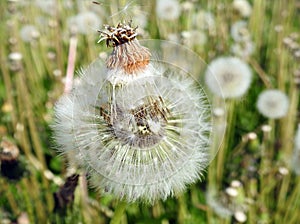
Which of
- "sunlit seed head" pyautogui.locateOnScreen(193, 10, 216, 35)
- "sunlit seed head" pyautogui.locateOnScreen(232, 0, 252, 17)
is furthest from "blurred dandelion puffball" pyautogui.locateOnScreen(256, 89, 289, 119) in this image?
"sunlit seed head" pyautogui.locateOnScreen(232, 0, 252, 17)

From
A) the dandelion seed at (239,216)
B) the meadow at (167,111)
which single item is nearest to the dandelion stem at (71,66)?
the meadow at (167,111)

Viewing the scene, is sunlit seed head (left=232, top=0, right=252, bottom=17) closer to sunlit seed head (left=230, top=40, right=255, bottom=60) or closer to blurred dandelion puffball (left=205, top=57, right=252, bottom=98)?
sunlit seed head (left=230, top=40, right=255, bottom=60)

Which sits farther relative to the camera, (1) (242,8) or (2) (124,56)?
(1) (242,8)

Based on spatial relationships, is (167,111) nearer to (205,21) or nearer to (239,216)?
(239,216)

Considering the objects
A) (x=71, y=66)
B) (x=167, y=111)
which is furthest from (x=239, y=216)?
(x=71, y=66)

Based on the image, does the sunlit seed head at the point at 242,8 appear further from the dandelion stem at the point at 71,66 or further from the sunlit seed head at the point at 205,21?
the dandelion stem at the point at 71,66

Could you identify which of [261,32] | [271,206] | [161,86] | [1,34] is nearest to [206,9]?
[261,32]

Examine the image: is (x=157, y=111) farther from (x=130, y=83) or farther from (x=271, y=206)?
(x=271, y=206)
